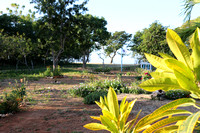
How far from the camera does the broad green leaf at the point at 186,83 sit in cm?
67

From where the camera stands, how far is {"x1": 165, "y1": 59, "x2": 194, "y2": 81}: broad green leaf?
0.68 metres

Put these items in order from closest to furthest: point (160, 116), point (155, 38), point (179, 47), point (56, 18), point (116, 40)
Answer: point (179, 47)
point (160, 116)
point (56, 18)
point (155, 38)
point (116, 40)

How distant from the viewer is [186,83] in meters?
0.68

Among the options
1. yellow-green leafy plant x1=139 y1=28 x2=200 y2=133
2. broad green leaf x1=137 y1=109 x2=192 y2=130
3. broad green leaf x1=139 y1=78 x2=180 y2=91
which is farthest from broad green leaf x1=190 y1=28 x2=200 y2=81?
broad green leaf x1=137 y1=109 x2=192 y2=130

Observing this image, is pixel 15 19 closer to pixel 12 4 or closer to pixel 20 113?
pixel 12 4

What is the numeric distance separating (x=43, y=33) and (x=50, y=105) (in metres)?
11.2

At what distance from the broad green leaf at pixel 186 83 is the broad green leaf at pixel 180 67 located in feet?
0.07

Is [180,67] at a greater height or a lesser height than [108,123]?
greater

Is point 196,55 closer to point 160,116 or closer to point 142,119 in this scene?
point 160,116

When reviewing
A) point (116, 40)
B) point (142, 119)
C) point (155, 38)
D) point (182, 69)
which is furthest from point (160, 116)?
point (116, 40)

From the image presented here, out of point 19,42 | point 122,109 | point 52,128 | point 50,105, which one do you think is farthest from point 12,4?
point 122,109

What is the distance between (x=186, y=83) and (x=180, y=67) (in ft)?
0.24

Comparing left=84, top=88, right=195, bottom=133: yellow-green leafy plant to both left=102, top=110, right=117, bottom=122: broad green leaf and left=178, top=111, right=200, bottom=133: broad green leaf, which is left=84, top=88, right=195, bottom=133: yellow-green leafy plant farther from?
left=178, top=111, right=200, bottom=133: broad green leaf

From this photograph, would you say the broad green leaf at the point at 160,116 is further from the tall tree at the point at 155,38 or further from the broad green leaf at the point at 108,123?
the tall tree at the point at 155,38
